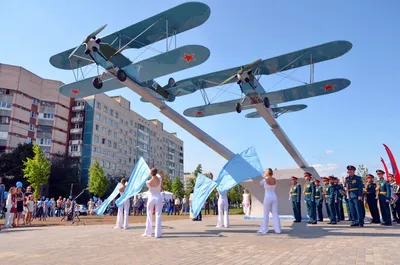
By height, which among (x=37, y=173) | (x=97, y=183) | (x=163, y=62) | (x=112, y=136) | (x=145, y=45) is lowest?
(x=97, y=183)

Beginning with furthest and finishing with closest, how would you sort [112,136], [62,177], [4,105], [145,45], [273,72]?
[112,136], [4,105], [62,177], [273,72], [145,45]

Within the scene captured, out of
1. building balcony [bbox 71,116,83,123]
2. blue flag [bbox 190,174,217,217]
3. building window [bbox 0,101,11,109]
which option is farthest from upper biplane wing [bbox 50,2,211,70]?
building balcony [bbox 71,116,83,123]

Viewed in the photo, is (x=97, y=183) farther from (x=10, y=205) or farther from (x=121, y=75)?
(x=121, y=75)

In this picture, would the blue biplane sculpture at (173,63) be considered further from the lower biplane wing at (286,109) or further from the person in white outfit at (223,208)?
the person in white outfit at (223,208)

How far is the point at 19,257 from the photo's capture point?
5945mm

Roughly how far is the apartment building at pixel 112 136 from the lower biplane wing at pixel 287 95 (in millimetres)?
51321

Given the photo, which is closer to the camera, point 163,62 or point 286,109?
point 163,62

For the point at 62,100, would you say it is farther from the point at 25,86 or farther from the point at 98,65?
the point at 98,65

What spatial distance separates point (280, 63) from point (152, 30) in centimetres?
708

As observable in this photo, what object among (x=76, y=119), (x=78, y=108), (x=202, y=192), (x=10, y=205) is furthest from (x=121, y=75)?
(x=78, y=108)

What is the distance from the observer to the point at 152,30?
13.8 m

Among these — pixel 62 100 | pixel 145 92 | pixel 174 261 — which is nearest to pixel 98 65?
pixel 145 92

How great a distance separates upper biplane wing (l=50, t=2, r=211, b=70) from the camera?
41.2 feet

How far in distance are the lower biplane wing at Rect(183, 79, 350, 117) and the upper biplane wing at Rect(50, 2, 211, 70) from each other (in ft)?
17.6
